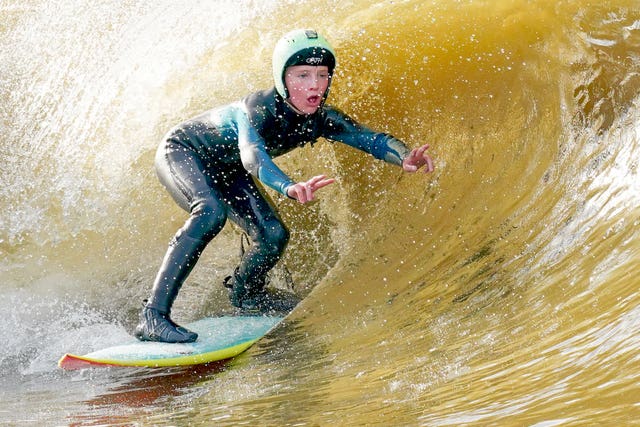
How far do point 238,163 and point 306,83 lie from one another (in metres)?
0.71

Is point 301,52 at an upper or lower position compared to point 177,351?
upper

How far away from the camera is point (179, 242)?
4.34 meters

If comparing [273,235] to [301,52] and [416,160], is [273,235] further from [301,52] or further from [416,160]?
[301,52]

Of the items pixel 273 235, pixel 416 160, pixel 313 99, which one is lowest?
pixel 273 235

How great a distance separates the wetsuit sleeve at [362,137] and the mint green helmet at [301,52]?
355mm

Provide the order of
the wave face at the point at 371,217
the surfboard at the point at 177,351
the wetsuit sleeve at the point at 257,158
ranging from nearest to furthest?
1. the wave face at the point at 371,217
2. the wetsuit sleeve at the point at 257,158
3. the surfboard at the point at 177,351

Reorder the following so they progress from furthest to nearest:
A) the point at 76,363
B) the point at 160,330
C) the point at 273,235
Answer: the point at 273,235
the point at 160,330
the point at 76,363

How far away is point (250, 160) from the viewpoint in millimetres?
4223

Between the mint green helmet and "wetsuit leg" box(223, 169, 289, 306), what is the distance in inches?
28.2

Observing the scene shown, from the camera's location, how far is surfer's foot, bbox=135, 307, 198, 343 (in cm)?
428

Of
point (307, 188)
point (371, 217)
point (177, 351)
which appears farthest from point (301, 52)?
point (177, 351)

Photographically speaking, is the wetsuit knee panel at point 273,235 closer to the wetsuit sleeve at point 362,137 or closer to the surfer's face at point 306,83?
the wetsuit sleeve at point 362,137

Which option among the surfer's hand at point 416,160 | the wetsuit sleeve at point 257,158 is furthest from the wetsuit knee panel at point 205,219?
the surfer's hand at point 416,160

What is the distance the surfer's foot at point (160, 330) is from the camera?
14.0ft
